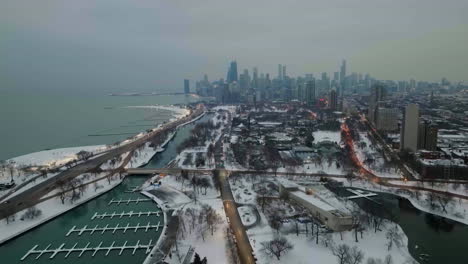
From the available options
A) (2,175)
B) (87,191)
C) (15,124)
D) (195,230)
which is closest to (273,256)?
(195,230)

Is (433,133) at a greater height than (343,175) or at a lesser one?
greater

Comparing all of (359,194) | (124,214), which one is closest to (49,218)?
(124,214)

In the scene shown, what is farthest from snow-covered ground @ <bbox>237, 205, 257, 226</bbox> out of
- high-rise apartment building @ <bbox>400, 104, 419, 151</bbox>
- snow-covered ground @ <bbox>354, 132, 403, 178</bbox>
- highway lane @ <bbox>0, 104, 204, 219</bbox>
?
high-rise apartment building @ <bbox>400, 104, 419, 151</bbox>

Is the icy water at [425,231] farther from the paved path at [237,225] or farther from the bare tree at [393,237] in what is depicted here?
the paved path at [237,225]

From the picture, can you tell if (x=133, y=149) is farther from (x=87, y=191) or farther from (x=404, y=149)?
(x=404, y=149)

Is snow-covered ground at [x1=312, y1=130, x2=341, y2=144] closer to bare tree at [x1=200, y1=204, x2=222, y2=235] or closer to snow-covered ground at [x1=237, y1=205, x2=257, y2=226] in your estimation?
snow-covered ground at [x1=237, y1=205, x2=257, y2=226]

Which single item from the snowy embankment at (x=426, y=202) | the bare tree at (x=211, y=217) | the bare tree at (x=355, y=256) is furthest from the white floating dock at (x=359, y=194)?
the bare tree at (x=211, y=217)
